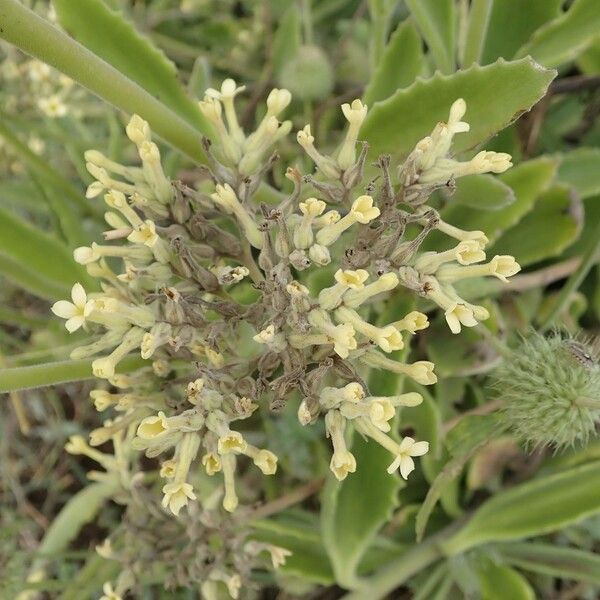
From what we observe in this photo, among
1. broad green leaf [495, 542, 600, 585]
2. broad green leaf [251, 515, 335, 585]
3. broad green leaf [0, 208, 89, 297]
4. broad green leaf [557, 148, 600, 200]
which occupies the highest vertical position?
broad green leaf [0, 208, 89, 297]

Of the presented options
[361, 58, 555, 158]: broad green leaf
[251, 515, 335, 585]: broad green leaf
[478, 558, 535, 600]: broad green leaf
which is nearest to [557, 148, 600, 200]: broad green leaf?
[361, 58, 555, 158]: broad green leaf

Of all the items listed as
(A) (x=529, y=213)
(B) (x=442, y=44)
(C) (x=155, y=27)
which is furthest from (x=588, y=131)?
(C) (x=155, y=27)

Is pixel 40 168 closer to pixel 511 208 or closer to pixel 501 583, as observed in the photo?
pixel 511 208

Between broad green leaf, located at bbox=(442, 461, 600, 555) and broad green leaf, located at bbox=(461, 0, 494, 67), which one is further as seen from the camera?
broad green leaf, located at bbox=(442, 461, 600, 555)

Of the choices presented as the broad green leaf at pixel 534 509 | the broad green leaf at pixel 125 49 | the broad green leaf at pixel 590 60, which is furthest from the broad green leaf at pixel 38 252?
the broad green leaf at pixel 590 60

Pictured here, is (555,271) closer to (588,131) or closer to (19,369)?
(588,131)

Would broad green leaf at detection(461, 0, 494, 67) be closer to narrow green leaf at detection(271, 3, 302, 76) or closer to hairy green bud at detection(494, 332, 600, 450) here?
hairy green bud at detection(494, 332, 600, 450)

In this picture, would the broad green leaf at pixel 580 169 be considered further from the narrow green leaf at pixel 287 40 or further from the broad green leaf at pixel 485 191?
the narrow green leaf at pixel 287 40
